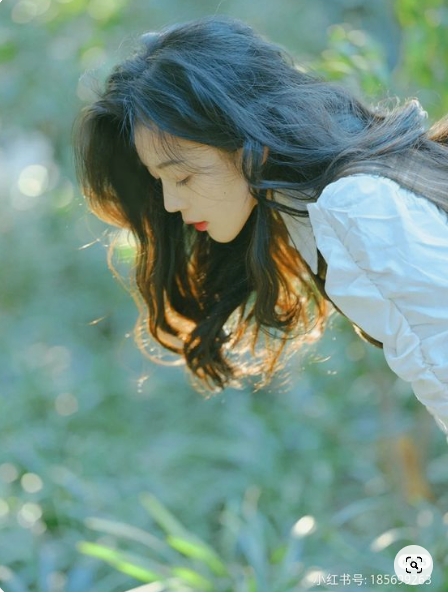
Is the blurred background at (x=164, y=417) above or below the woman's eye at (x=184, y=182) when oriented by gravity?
below

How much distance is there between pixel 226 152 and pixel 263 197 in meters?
0.10

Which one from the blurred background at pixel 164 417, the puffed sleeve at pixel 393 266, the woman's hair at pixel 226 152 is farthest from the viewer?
the blurred background at pixel 164 417

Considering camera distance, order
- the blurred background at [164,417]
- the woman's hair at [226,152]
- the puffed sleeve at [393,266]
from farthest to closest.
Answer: the blurred background at [164,417] → the woman's hair at [226,152] → the puffed sleeve at [393,266]

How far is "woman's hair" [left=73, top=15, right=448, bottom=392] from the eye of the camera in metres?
1.56

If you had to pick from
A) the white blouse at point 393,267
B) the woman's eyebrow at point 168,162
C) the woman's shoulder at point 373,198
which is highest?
the woman's eyebrow at point 168,162

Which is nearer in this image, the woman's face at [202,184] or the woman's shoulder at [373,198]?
the woman's shoulder at [373,198]

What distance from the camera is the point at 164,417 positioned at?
135 inches

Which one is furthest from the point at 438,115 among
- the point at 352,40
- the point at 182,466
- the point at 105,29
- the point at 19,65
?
the point at 19,65

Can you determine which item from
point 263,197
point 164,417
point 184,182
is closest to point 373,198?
point 263,197

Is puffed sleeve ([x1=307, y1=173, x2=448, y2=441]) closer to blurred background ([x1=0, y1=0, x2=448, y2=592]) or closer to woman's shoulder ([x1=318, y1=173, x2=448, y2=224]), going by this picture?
woman's shoulder ([x1=318, y1=173, x2=448, y2=224])

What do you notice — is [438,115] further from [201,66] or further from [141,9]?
[141,9]

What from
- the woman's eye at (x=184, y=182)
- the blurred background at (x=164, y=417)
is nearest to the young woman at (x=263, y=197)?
the woman's eye at (x=184, y=182)

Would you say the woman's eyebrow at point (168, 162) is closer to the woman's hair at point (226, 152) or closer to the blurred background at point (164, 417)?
the woman's hair at point (226, 152)

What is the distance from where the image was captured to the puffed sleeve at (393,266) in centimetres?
138
